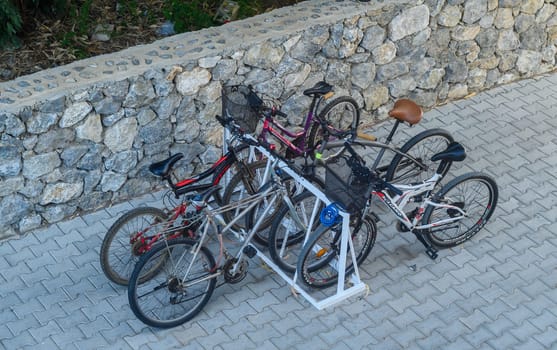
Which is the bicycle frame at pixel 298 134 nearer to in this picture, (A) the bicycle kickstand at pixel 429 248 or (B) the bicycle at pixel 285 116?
(B) the bicycle at pixel 285 116

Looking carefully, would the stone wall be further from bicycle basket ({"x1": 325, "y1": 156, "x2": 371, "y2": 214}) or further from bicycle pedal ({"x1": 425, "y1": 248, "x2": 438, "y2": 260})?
bicycle pedal ({"x1": 425, "y1": 248, "x2": 438, "y2": 260})

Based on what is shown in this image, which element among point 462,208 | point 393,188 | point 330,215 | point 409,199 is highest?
point 393,188

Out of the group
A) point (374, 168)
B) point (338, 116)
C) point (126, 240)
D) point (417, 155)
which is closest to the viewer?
point (126, 240)

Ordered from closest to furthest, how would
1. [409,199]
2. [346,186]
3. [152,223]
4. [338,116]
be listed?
[346,186]
[152,223]
[409,199]
[338,116]

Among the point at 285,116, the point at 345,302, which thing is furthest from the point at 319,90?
the point at 345,302

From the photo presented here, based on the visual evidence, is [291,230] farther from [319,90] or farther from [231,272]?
[319,90]

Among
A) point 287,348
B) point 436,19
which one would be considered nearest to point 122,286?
point 287,348

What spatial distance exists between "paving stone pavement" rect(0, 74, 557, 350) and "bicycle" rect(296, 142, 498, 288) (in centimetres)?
16

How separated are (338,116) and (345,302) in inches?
83.9

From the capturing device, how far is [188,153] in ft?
24.7

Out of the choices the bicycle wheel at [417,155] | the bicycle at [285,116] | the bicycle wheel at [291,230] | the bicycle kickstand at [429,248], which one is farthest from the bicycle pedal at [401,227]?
the bicycle at [285,116]

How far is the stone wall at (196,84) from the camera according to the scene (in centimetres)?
671

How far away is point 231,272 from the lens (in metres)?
6.52

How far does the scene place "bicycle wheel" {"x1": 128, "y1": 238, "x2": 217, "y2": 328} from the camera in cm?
604
